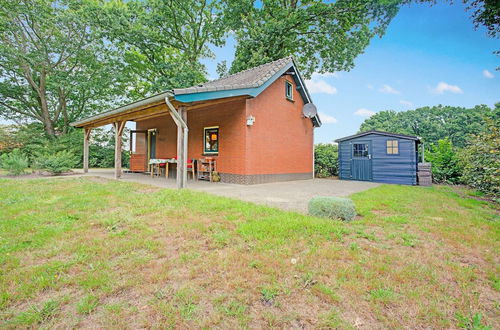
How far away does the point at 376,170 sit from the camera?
10.6 m

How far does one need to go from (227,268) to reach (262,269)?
329mm

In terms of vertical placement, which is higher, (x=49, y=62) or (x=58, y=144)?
(x=49, y=62)

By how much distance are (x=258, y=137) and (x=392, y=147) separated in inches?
250

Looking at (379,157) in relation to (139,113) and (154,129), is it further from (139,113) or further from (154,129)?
(154,129)

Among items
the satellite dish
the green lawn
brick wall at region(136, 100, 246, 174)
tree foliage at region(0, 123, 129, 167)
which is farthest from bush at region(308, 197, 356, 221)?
tree foliage at region(0, 123, 129, 167)

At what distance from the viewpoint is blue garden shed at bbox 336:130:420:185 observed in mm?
9766

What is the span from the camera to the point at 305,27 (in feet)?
49.4

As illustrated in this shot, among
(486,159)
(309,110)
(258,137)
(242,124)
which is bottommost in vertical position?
(486,159)

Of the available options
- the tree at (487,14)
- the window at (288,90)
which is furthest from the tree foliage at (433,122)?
the tree at (487,14)

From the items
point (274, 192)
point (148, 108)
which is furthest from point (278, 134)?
point (148, 108)

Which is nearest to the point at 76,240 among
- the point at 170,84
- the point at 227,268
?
the point at 227,268

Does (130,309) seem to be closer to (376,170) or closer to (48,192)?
(48,192)

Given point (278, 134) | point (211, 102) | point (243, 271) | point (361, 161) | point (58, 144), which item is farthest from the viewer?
point (58, 144)

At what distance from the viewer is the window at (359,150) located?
35.9ft
